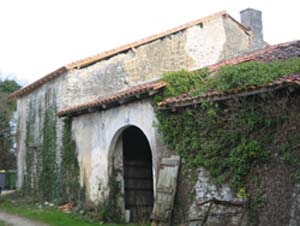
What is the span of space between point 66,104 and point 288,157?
10.4 m

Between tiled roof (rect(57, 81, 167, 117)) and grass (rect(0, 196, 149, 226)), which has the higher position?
tiled roof (rect(57, 81, 167, 117))

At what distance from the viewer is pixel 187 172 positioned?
9883 mm

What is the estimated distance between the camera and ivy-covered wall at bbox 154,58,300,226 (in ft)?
25.5

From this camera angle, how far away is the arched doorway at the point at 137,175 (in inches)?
523

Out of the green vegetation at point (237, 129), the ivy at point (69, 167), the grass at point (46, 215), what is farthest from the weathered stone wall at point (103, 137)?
the grass at point (46, 215)

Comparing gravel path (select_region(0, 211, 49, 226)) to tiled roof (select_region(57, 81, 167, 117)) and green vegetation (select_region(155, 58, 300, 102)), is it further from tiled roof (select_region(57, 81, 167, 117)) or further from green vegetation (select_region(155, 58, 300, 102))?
green vegetation (select_region(155, 58, 300, 102))

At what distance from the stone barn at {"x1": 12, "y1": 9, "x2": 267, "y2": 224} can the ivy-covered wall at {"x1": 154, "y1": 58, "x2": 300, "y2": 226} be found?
0.92 meters

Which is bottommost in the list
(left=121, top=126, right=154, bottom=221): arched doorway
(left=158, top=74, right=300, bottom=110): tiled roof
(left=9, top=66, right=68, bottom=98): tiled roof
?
(left=121, top=126, right=154, bottom=221): arched doorway

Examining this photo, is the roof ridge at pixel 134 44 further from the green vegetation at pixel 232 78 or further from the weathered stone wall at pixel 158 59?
the green vegetation at pixel 232 78

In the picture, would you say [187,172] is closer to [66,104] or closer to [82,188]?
[82,188]

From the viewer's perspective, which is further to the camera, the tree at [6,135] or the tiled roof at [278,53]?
the tree at [6,135]

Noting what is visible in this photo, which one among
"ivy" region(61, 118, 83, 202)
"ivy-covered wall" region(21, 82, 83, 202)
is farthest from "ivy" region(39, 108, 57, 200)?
"ivy" region(61, 118, 83, 202)

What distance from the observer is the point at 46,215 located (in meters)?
13.1

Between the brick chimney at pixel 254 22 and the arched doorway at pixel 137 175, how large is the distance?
8672 millimetres
